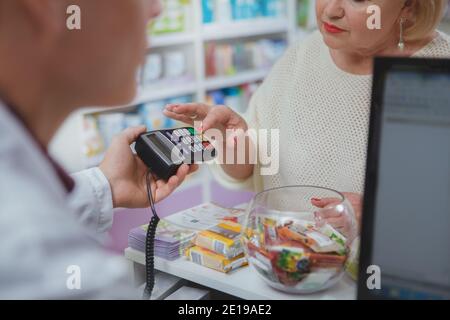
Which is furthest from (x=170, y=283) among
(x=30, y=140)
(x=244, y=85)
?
(x=244, y=85)

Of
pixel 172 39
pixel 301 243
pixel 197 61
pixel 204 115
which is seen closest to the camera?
pixel 301 243

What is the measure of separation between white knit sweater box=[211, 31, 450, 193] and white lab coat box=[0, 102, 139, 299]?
34.5 inches

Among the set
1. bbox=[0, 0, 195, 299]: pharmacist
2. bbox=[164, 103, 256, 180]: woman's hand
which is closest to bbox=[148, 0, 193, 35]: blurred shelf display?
bbox=[164, 103, 256, 180]: woman's hand

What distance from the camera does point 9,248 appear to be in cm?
47

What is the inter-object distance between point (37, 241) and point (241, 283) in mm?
441

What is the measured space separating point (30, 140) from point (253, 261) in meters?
0.40

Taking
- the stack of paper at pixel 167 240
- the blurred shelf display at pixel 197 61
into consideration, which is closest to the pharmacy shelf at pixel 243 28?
the blurred shelf display at pixel 197 61

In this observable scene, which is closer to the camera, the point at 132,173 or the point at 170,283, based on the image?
the point at 170,283

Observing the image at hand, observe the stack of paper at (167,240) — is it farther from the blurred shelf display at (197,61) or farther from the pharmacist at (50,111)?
the blurred shelf display at (197,61)

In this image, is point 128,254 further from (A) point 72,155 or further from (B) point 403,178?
(A) point 72,155

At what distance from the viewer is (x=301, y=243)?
78cm

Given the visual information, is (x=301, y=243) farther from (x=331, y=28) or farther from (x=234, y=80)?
(x=234, y=80)

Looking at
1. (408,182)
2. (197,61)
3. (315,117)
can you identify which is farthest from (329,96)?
(197,61)

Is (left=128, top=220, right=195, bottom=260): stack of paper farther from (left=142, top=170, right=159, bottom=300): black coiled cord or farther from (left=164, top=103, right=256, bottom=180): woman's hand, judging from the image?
(left=164, top=103, right=256, bottom=180): woman's hand
